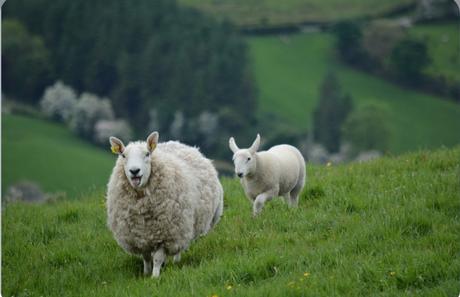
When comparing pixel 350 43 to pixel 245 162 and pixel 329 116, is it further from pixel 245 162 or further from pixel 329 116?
pixel 245 162

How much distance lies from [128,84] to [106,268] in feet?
323

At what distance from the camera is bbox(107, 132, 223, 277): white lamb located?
8.56 metres

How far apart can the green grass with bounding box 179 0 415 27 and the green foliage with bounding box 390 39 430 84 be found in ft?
39.1

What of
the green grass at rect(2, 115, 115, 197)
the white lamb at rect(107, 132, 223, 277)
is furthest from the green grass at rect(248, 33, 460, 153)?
the white lamb at rect(107, 132, 223, 277)

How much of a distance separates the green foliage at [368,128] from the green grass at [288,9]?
24893 mm

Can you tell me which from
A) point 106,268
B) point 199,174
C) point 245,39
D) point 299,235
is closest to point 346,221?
point 299,235

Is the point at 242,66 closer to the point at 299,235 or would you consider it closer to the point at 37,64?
the point at 37,64

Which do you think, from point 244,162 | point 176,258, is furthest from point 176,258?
point 244,162

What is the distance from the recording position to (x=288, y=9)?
123m

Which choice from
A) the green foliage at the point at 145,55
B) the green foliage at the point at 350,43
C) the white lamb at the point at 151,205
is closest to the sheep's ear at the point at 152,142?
the white lamb at the point at 151,205

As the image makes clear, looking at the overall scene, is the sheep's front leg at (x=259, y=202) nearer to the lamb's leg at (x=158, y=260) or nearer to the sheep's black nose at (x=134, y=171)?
the lamb's leg at (x=158, y=260)

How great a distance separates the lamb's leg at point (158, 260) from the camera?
8.37 m

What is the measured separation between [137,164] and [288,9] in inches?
4600

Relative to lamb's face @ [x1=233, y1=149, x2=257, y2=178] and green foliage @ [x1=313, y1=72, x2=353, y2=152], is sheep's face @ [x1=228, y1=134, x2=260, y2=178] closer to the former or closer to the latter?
lamb's face @ [x1=233, y1=149, x2=257, y2=178]
